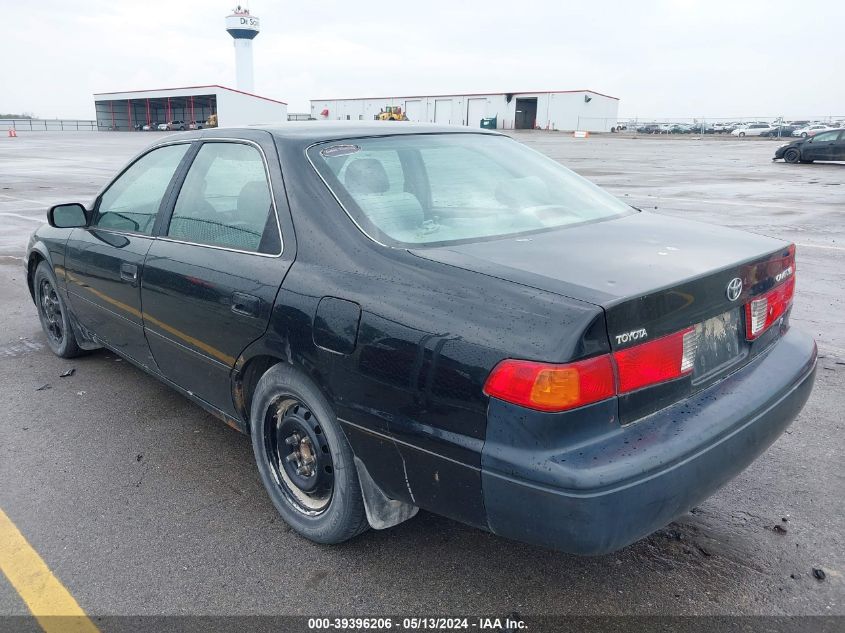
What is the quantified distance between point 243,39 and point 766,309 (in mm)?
92226

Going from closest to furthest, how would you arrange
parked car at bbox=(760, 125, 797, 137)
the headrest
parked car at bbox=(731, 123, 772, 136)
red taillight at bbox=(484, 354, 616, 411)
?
red taillight at bbox=(484, 354, 616, 411) → the headrest → parked car at bbox=(760, 125, 797, 137) → parked car at bbox=(731, 123, 772, 136)

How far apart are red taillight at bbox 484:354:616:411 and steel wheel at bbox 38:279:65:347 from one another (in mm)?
3810

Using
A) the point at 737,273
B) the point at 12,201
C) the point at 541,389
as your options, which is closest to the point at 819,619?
the point at 737,273

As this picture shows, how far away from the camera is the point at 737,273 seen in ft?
8.05

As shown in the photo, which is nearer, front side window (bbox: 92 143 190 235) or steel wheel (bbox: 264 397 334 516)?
steel wheel (bbox: 264 397 334 516)

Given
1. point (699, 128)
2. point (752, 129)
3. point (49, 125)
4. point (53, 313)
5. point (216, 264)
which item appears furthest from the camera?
point (49, 125)

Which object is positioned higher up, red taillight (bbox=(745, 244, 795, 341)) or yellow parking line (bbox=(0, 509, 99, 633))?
red taillight (bbox=(745, 244, 795, 341))

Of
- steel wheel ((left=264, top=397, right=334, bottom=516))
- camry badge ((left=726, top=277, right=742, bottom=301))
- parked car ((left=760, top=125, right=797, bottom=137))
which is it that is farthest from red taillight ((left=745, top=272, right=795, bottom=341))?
parked car ((left=760, top=125, right=797, bottom=137))

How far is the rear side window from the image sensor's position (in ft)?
9.61

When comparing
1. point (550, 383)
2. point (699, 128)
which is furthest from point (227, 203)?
point (699, 128)

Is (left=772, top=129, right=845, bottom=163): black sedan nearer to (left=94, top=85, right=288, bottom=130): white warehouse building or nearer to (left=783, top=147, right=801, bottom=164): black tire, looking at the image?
(left=783, top=147, right=801, bottom=164): black tire

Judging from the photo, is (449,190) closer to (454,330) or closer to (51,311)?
(454,330)

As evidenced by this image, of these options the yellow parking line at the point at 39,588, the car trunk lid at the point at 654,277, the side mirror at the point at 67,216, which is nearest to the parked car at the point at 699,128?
the side mirror at the point at 67,216

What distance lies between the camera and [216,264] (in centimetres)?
305
